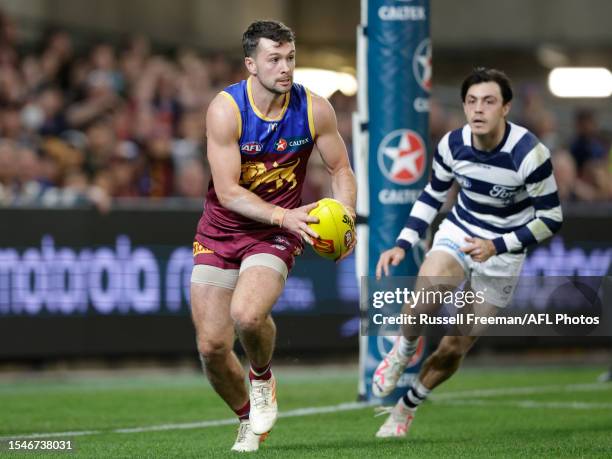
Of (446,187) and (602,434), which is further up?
(446,187)

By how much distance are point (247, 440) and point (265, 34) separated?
2570mm

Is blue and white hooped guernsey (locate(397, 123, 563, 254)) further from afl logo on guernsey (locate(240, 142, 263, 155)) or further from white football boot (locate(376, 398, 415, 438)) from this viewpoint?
afl logo on guernsey (locate(240, 142, 263, 155))

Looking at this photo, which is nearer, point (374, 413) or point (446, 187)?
point (446, 187)

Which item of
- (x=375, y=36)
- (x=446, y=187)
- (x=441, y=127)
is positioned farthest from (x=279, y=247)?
(x=441, y=127)

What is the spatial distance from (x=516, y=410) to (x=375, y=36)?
3376 millimetres

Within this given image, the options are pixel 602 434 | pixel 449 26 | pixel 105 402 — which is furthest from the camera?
pixel 449 26

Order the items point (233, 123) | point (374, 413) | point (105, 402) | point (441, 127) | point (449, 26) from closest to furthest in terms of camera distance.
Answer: point (233, 123) < point (374, 413) < point (105, 402) < point (441, 127) < point (449, 26)

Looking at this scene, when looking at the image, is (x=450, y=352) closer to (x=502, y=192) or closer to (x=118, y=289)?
(x=502, y=192)

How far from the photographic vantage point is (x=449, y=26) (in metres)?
25.5

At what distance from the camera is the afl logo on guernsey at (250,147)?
28.0ft

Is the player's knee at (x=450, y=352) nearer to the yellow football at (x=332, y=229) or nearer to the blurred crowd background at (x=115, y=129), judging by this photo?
the yellow football at (x=332, y=229)

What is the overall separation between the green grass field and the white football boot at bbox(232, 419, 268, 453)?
84 millimetres

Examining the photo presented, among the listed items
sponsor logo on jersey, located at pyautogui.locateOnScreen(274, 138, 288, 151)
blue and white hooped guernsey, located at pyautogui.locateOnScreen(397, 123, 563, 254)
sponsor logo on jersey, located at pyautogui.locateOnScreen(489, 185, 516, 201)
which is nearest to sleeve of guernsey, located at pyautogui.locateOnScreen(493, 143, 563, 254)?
blue and white hooped guernsey, located at pyautogui.locateOnScreen(397, 123, 563, 254)

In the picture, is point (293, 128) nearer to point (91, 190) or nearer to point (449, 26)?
point (91, 190)
